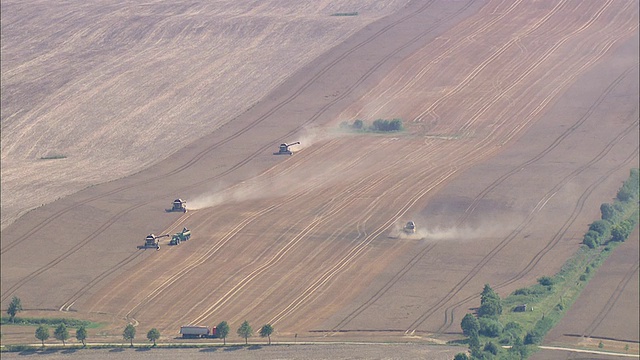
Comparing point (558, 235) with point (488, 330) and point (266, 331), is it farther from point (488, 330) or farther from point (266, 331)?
Answer: point (266, 331)

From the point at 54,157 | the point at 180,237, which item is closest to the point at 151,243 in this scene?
the point at 180,237

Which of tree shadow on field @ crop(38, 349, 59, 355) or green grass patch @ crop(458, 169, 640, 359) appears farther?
green grass patch @ crop(458, 169, 640, 359)

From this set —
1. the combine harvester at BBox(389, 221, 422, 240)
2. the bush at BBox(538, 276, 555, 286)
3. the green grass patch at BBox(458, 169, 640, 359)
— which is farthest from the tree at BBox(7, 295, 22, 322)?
the bush at BBox(538, 276, 555, 286)

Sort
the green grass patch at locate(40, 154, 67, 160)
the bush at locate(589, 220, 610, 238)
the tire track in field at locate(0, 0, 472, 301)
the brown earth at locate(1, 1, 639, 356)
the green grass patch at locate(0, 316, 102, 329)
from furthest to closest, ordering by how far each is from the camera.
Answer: the green grass patch at locate(40, 154, 67, 160)
the tire track in field at locate(0, 0, 472, 301)
the bush at locate(589, 220, 610, 238)
the brown earth at locate(1, 1, 639, 356)
the green grass patch at locate(0, 316, 102, 329)

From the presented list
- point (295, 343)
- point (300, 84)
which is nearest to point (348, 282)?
point (295, 343)

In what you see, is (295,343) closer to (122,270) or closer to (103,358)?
(103,358)

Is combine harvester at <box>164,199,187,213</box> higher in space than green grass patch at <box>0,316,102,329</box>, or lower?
higher

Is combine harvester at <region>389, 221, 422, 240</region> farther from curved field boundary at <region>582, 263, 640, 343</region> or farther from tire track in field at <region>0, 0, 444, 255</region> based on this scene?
tire track in field at <region>0, 0, 444, 255</region>
